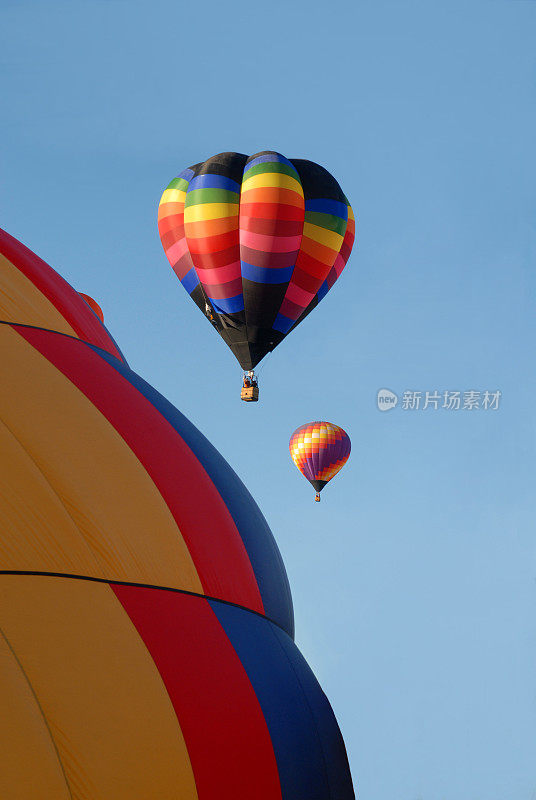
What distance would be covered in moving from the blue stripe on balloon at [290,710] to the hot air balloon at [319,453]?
1716 centimetres

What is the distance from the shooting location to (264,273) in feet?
50.9

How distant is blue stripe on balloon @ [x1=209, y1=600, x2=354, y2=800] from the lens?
186 inches

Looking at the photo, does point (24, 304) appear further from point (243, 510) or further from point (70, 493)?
point (243, 510)

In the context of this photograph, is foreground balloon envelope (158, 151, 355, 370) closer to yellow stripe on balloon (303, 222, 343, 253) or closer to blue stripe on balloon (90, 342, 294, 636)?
yellow stripe on balloon (303, 222, 343, 253)

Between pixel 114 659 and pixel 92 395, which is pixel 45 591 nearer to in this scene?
pixel 114 659

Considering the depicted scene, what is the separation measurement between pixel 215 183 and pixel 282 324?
2672 millimetres

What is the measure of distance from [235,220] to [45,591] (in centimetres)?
1189

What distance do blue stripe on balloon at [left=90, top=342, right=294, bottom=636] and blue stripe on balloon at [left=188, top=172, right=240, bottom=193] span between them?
10181 mm

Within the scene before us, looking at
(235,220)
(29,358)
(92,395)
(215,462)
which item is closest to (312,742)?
(215,462)

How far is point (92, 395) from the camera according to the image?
506cm

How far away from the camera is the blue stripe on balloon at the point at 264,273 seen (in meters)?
15.5

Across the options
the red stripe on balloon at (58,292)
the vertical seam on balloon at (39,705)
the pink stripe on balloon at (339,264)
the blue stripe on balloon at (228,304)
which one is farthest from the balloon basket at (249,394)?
the vertical seam on balloon at (39,705)

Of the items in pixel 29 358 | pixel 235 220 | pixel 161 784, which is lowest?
pixel 161 784

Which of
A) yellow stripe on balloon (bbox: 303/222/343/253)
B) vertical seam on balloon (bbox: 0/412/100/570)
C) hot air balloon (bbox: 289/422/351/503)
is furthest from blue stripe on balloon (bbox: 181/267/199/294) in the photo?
vertical seam on balloon (bbox: 0/412/100/570)
